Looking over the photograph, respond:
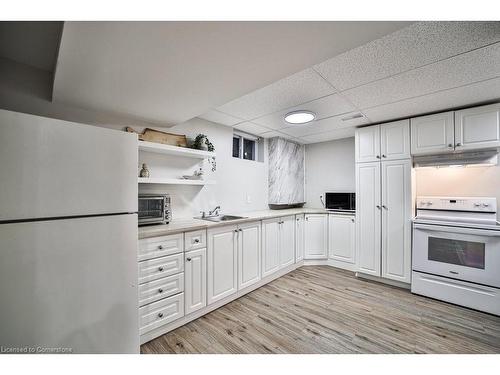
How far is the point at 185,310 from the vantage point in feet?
6.50

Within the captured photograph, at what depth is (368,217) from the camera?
10.0 ft

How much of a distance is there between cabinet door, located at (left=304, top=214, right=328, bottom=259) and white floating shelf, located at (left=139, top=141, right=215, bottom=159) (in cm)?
208

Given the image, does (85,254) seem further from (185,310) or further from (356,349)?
(356,349)

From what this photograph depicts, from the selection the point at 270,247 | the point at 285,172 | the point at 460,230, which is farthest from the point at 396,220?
the point at 285,172

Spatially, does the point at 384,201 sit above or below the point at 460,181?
below

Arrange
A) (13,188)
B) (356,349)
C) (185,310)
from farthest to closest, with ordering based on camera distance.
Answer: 1. (185,310)
2. (356,349)
3. (13,188)

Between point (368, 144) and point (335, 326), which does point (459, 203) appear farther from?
point (335, 326)

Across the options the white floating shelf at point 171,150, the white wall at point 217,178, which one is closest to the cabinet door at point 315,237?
the white wall at point 217,178

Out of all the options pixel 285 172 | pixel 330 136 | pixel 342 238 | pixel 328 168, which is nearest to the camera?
pixel 342 238

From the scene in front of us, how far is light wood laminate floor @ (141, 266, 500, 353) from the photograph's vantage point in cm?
171

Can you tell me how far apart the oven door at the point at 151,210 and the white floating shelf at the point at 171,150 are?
1.65 ft

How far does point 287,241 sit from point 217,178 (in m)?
1.42
